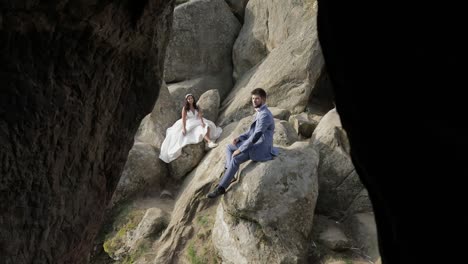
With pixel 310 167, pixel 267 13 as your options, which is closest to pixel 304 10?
pixel 267 13

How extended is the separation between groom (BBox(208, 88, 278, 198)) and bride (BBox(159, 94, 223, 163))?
3.20m

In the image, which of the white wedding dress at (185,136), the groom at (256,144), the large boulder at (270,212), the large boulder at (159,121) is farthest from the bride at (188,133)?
the large boulder at (270,212)

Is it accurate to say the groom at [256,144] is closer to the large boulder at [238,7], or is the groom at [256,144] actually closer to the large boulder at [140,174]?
the large boulder at [140,174]

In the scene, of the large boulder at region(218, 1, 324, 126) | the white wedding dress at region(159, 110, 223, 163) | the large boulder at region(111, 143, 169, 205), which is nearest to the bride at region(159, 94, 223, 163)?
the white wedding dress at region(159, 110, 223, 163)

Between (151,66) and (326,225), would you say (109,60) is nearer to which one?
(151,66)

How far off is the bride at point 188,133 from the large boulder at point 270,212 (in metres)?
3.73

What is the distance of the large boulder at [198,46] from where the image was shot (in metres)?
19.8

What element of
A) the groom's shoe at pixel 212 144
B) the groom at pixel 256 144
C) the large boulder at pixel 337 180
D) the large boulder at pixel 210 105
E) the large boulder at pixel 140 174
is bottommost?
the large boulder at pixel 140 174

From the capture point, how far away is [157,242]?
11859mm

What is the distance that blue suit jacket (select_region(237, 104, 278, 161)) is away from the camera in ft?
32.5

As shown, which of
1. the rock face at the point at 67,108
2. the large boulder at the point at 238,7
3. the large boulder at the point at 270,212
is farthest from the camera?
the large boulder at the point at 238,7

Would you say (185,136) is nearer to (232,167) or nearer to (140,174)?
(140,174)

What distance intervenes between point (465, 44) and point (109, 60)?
3.35 m

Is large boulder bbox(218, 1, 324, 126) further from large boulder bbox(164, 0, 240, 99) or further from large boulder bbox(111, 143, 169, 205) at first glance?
large boulder bbox(164, 0, 240, 99)
